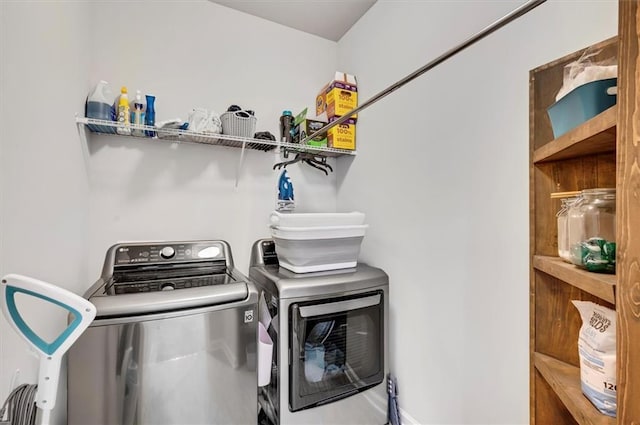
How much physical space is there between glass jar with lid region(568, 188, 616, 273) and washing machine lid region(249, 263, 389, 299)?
1.00 metres

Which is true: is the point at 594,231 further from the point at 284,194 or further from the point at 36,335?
the point at 284,194

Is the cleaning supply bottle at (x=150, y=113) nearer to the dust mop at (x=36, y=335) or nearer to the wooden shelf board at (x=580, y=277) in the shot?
the dust mop at (x=36, y=335)

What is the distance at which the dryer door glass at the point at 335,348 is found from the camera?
1.45 metres

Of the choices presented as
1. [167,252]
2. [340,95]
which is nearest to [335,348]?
[167,252]

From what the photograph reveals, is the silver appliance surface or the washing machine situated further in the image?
the washing machine

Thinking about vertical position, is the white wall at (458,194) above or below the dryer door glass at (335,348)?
above

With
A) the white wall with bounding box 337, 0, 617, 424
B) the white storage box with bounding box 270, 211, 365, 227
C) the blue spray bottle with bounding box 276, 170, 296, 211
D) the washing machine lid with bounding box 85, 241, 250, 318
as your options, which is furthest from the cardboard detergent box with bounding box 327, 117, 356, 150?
the washing machine lid with bounding box 85, 241, 250, 318

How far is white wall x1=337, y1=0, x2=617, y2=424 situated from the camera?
1.10m

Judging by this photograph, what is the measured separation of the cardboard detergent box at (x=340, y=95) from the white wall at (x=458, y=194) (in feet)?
0.50

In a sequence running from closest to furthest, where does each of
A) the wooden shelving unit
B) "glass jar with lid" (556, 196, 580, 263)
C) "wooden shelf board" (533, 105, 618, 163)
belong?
the wooden shelving unit → "wooden shelf board" (533, 105, 618, 163) → "glass jar with lid" (556, 196, 580, 263)

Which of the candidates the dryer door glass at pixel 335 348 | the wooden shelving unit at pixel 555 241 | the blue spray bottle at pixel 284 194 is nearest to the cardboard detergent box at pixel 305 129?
the blue spray bottle at pixel 284 194

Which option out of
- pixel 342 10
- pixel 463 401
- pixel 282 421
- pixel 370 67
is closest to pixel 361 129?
pixel 370 67

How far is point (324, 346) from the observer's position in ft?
5.16

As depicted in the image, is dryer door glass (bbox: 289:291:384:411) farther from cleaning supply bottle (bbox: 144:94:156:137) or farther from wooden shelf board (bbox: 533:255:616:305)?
cleaning supply bottle (bbox: 144:94:156:137)
